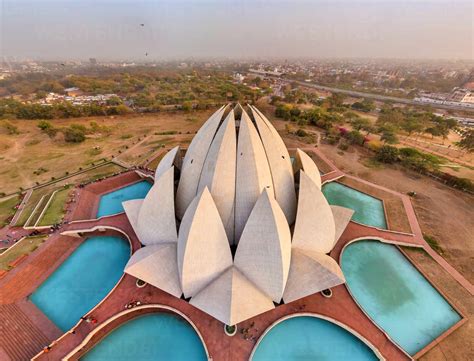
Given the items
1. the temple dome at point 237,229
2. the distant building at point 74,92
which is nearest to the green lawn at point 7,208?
the temple dome at point 237,229

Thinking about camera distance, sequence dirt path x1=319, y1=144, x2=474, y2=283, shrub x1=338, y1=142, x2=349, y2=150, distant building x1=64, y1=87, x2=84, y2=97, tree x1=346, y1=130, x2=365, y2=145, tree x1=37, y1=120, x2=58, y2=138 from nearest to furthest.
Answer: dirt path x1=319, y1=144, x2=474, y2=283 < shrub x1=338, y1=142, x2=349, y2=150 < tree x1=346, y1=130, x2=365, y2=145 < tree x1=37, y1=120, x2=58, y2=138 < distant building x1=64, y1=87, x2=84, y2=97

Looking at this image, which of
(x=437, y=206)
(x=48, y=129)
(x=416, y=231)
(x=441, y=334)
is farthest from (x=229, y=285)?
(x=48, y=129)

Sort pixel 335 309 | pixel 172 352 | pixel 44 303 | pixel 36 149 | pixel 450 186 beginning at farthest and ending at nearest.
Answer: pixel 36 149
pixel 450 186
pixel 44 303
pixel 335 309
pixel 172 352

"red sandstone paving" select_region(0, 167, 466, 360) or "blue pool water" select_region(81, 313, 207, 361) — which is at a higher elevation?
"red sandstone paving" select_region(0, 167, 466, 360)

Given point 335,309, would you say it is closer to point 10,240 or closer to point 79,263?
point 79,263

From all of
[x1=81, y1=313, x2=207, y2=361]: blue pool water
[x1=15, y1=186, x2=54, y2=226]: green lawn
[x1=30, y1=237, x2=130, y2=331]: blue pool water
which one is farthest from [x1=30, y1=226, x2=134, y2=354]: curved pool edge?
[x1=15, y1=186, x2=54, y2=226]: green lawn

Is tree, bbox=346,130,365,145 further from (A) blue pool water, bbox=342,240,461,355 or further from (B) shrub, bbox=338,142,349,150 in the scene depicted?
(A) blue pool water, bbox=342,240,461,355

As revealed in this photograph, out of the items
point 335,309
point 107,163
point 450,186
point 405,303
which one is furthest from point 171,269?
point 450,186

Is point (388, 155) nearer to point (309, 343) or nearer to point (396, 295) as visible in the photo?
point (396, 295)
